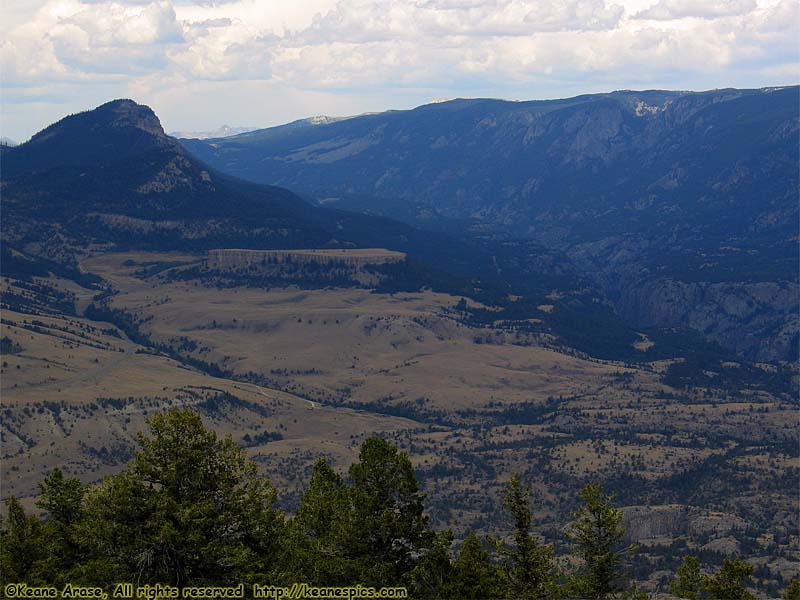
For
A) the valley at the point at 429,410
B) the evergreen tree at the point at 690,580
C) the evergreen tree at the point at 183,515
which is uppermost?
the evergreen tree at the point at 183,515

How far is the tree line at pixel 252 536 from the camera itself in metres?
29.5

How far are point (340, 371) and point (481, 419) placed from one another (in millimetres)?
31942

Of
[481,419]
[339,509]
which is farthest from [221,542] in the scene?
[481,419]

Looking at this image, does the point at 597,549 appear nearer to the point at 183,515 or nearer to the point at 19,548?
the point at 183,515

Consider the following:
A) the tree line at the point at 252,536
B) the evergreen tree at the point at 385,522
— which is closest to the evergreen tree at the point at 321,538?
the tree line at the point at 252,536

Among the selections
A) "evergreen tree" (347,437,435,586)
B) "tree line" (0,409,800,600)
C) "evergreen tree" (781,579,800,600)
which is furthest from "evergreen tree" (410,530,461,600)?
"evergreen tree" (781,579,800,600)

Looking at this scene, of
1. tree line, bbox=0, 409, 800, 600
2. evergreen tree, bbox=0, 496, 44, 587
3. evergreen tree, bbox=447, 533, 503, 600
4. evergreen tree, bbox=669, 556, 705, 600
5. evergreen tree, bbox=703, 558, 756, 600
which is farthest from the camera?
evergreen tree, bbox=669, 556, 705, 600

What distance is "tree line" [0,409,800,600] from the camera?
29.5 metres

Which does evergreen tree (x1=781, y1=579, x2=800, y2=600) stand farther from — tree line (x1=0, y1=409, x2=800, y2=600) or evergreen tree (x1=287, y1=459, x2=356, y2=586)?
evergreen tree (x1=287, y1=459, x2=356, y2=586)

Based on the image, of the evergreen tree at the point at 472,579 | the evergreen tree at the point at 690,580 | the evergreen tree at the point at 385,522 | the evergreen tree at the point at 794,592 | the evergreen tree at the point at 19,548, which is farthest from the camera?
the evergreen tree at the point at 690,580

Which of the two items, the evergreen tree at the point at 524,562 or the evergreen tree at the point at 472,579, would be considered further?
the evergreen tree at the point at 524,562

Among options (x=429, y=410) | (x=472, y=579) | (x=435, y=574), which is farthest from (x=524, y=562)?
(x=429, y=410)

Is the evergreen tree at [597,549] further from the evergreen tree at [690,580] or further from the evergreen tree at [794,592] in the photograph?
the evergreen tree at [794,592]

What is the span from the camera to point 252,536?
31656 mm
